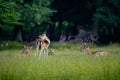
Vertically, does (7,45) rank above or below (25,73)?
below

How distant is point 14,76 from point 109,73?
2194mm

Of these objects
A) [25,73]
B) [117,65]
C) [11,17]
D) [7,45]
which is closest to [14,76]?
[25,73]

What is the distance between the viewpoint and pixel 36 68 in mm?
9766

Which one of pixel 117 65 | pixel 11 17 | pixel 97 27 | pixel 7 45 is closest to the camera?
pixel 117 65

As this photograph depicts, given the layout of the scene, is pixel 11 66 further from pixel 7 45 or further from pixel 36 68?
pixel 7 45

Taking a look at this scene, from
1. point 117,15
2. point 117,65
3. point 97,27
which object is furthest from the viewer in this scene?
point 97,27

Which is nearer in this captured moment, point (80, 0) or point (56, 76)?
point (56, 76)

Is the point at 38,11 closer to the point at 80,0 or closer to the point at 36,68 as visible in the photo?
the point at 80,0

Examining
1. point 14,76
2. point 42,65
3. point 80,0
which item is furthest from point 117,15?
point 14,76

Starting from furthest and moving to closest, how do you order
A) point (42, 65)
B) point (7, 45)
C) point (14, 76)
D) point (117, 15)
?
point (117, 15), point (7, 45), point (42, 65), point (14, 76)

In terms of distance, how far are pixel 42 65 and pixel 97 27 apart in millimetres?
20761

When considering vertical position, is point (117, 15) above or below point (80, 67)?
below

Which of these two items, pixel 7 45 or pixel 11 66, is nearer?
pixel 11 66

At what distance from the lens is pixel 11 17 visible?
67.2ft
